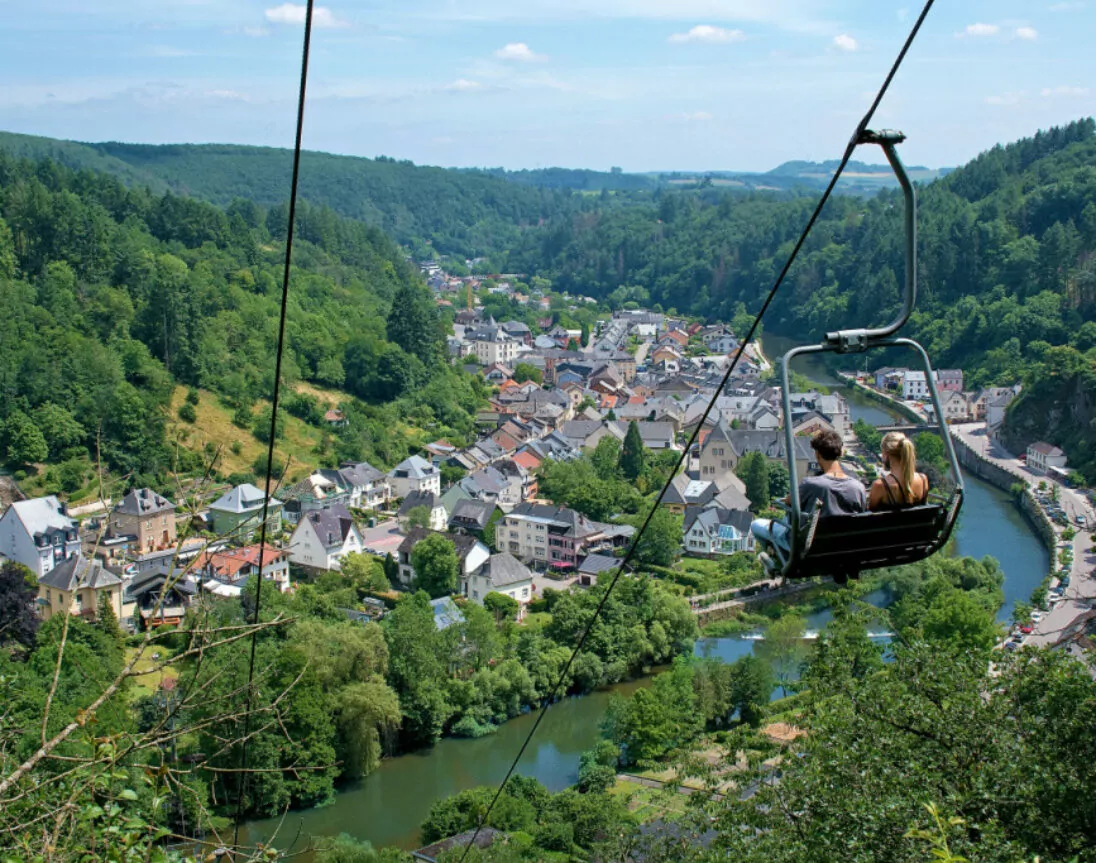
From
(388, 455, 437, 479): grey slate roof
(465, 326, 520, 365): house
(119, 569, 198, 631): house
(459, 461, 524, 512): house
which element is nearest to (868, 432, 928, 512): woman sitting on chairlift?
(119, 569, 198, 631): house

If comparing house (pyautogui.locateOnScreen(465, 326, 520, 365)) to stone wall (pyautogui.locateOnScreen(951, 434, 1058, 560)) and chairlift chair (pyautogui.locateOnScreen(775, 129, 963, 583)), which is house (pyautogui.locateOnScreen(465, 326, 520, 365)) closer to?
stone wall (pyautogui.locateOnScreen(951, 434, 1058, 560))

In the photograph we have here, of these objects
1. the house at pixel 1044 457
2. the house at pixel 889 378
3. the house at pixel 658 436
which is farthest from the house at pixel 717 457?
the house at pixel 889 378

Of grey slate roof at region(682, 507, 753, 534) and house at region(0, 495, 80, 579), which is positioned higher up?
grey slate roof at region(682, 507, 753, 534)

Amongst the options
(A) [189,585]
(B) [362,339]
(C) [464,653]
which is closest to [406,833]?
(C) [464,653]

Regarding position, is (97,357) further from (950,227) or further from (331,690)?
(950,227)

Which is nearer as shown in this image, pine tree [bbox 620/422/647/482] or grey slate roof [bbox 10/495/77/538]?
grey slate roof [bbox 10/495/77/538]

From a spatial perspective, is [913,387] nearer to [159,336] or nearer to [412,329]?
[412,329]

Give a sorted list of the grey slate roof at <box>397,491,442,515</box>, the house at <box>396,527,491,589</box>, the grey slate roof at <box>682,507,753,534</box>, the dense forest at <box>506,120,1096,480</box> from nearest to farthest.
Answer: the house at <box>396,527,491,589</box>
the grey slate roof at <box>682,507,753,534</box>
the grey slate roof at <box>397,491,442,515</box>
the dense forest at <box>506,120,1096,480</box>
